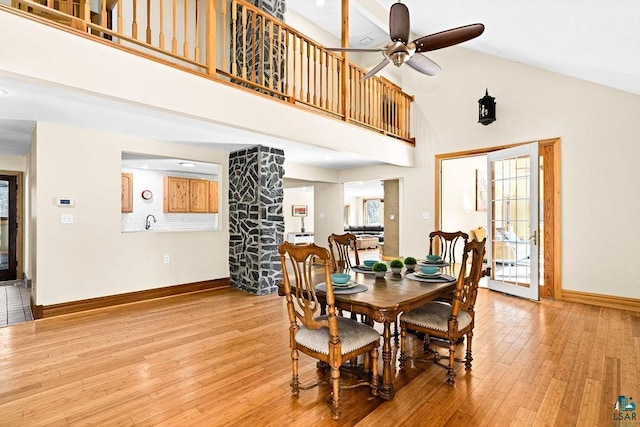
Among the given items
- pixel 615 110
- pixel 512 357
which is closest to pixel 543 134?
pixel 615 110

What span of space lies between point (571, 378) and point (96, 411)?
129 inches

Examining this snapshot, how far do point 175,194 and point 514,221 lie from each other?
261 inches

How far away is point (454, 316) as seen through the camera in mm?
2275

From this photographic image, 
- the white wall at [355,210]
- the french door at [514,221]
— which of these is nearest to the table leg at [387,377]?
the french door at [514,221]

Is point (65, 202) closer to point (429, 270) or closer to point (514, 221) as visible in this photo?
point (429, 270)

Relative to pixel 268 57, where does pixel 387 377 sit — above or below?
below

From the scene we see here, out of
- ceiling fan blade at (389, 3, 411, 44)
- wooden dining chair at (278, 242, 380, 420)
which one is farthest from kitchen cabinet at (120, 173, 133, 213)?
ceiling fan blade at (389, 3, 411, 44)

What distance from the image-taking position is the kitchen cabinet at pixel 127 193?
263 inches

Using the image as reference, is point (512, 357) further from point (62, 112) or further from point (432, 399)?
point (62, 112)

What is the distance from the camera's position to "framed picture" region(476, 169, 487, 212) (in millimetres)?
7811

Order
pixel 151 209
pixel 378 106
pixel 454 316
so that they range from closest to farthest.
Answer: pixel 454 316, pixel 378 106, pixel 151 209

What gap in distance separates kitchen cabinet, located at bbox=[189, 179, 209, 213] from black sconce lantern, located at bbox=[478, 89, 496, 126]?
5.89 m

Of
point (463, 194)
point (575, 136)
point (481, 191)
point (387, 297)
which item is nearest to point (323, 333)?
A: point (387, 297)

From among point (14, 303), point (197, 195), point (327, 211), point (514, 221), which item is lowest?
point (14, 303)
